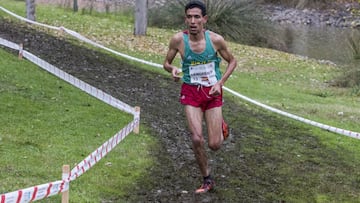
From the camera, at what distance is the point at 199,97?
7.00m

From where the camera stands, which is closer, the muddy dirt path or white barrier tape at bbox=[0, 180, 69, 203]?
white barrier tape at bbox=[0, 180, 69, 203]

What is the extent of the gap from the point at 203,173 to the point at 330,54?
20.9m

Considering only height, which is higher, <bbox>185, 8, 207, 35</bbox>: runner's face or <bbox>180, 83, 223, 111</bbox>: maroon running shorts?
<bbox>185, 8, 207, 35</bbox>: runner's face

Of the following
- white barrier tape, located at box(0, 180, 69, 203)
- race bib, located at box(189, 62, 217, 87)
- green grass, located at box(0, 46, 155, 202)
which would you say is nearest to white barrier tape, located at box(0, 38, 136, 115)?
green grass, located at box(0, 46, 155, 202)

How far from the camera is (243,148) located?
938cm

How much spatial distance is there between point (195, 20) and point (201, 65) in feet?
1.54

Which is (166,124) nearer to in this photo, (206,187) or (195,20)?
(206,187)

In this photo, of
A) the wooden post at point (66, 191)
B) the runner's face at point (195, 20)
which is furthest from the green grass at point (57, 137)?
the runner's face at point (195, 20)

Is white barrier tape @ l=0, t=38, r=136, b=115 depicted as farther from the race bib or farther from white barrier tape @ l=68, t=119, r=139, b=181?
the race bib

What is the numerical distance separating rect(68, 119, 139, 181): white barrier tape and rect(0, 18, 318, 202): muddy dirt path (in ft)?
1.60

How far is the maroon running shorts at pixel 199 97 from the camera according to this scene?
6.99m

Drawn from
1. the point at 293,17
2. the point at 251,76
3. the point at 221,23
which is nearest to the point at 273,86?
the point at 251,76

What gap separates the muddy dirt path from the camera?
713cm

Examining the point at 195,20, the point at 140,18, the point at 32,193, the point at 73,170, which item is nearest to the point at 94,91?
the point at 195,20
